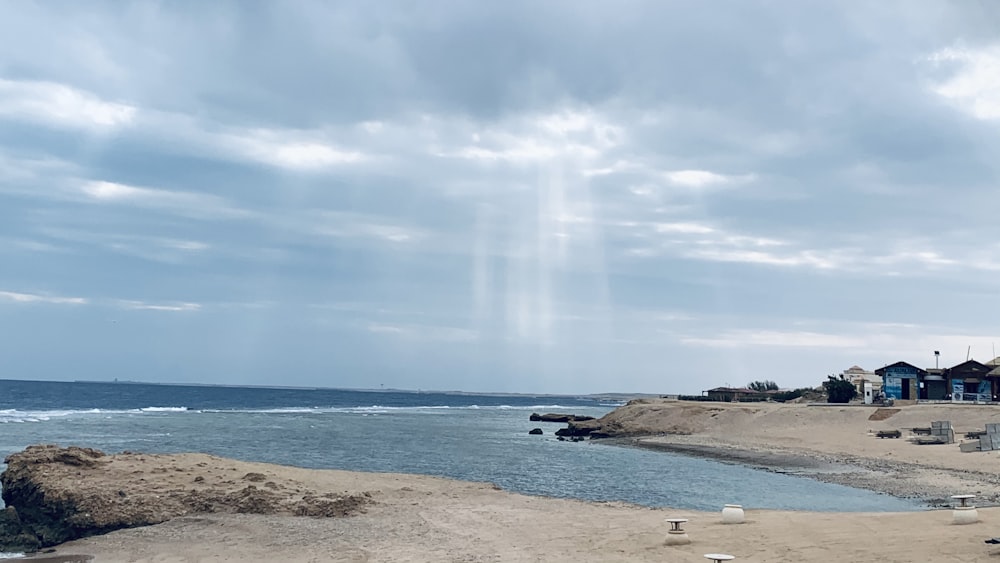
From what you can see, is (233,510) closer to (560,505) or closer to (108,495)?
(108,495)

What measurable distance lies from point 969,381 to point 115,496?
6363 centimetres

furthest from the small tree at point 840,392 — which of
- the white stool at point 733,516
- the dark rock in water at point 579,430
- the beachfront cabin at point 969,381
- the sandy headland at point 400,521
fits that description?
the white stool at point 733,516

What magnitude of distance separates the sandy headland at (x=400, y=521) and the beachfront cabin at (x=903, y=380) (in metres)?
39.7

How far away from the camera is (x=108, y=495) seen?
62.8 ft

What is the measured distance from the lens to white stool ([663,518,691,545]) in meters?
15.6

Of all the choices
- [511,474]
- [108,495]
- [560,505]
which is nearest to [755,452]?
[511,474]

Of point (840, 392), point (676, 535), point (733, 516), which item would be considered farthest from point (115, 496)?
point (840, 392)

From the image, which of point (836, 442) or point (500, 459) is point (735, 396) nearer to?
point (836, 442)

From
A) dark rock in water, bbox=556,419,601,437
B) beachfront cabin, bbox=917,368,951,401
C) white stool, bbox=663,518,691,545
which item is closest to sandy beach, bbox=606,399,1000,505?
dark rock in water, bbox=556,419,601,437

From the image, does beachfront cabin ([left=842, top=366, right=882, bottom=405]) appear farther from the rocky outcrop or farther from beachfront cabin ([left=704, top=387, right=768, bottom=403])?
the rocky outcrop

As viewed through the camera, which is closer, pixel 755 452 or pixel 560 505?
pixel 560 505

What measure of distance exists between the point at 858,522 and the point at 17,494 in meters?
19.4

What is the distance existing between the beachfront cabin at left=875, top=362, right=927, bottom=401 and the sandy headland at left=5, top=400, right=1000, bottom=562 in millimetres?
39706

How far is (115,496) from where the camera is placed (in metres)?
19.2
